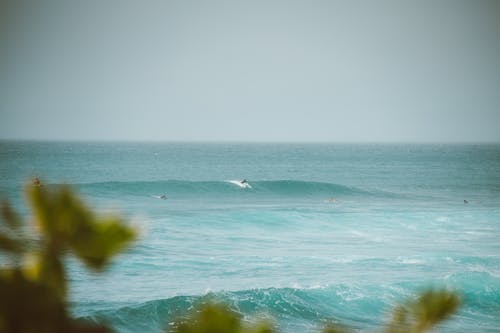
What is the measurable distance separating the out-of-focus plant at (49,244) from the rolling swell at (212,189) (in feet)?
151

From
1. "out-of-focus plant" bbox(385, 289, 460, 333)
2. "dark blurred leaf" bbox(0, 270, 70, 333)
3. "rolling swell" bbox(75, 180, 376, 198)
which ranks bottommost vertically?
"rolling swell" bbox(75, 180, 376, 198)

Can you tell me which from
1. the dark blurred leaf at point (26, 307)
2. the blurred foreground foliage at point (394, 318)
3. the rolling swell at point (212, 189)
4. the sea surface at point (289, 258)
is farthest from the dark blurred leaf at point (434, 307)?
the rolling swell at point (212, 189)

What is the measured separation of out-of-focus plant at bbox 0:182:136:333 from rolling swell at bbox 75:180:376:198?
46.1 m

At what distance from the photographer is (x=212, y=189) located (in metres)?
50.9

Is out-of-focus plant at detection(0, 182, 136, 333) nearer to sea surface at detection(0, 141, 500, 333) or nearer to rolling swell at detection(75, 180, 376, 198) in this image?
sea surface at detection(0, 141, 500, 333)

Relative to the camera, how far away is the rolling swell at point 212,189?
159ft

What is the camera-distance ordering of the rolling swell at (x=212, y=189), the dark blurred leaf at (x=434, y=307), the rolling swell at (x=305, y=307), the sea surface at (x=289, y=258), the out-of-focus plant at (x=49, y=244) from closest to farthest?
the out-of-focus plant at (x=49, y=244), the dark blurred leaf at (x=434, y=307), the rolling swell at (x=305, y=307), the sea surface at (x=289, y=258), the rolling swell at (x=212, y=189)

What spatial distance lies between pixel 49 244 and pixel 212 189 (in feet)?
163

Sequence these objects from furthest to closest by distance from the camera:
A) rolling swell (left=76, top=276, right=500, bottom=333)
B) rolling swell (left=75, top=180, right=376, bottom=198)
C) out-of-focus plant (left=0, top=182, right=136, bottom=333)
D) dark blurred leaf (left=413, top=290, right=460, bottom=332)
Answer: rolling swell (left=75, top=180, right=376, bottom=198), rolling swell (left=76, top=276, right=500, bottom=333), dark blurred leaf (left=413, top=290, right=460, bottom=332), out-of-focus plant (left=0, top=182, right=136, bottom=333)

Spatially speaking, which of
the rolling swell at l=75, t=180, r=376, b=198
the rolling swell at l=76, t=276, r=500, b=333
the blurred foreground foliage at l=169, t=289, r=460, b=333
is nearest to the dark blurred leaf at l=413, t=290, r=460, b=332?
the blurred foreground foliage at l=169, t=289, r=460, b=333

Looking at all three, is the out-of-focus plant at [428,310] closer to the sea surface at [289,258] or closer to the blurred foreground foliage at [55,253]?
the sea surface at [289,258]

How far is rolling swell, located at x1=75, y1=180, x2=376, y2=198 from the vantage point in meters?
48.6

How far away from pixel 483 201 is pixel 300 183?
1481 cm

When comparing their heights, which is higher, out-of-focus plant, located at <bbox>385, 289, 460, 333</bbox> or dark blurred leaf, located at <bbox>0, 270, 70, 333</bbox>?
dark blurred leaf, located at <bbox>0, 270, 70, 333</bbox>
